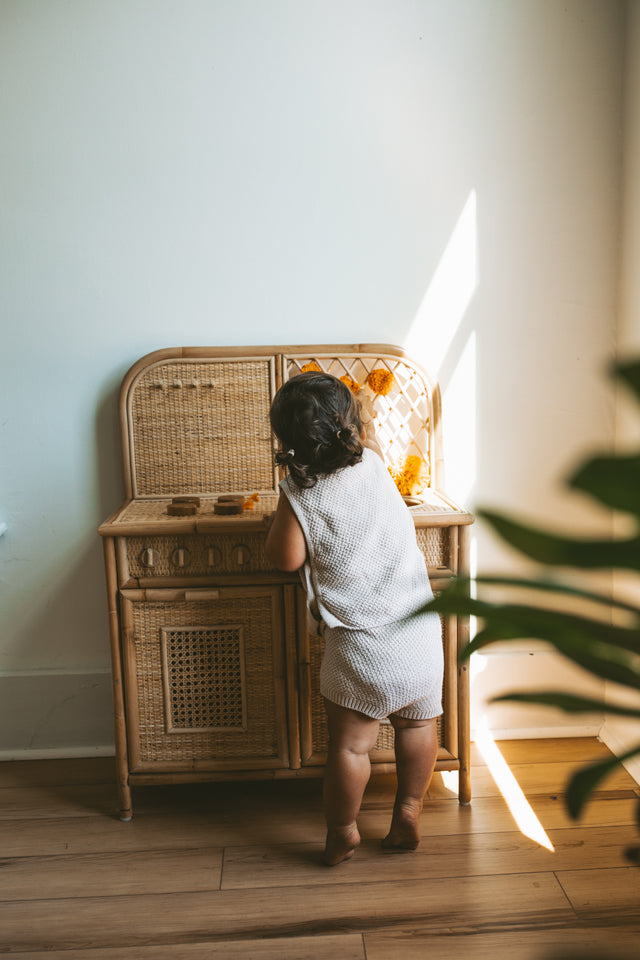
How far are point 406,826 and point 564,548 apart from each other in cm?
150

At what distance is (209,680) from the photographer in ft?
6.20

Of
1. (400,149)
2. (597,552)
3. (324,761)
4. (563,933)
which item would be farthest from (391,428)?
(597,552)

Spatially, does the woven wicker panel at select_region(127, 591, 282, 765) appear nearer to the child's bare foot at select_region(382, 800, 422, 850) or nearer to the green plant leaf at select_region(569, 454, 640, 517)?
the child's bare foot at select_region(382, 800, 422, 850)

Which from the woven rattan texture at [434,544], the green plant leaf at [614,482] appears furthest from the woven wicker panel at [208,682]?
the green plant leaf at [614,482]

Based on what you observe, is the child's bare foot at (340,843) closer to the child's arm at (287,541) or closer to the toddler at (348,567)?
the toddler at (348,567)

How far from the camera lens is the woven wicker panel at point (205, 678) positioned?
188 cm

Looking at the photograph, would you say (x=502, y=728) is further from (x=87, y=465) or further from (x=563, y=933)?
(x=87, y=465)

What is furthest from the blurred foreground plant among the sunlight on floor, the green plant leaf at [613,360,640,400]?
the sunlight on floor

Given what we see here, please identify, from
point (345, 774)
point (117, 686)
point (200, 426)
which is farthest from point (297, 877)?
point (200, 426)

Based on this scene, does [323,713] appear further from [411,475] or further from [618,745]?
[618,745]

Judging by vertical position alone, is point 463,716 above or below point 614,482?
below

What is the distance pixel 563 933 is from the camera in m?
1.48

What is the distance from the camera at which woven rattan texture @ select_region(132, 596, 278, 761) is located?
6.12 ft

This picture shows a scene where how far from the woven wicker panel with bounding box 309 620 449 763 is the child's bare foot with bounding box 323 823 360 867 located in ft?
0.80
